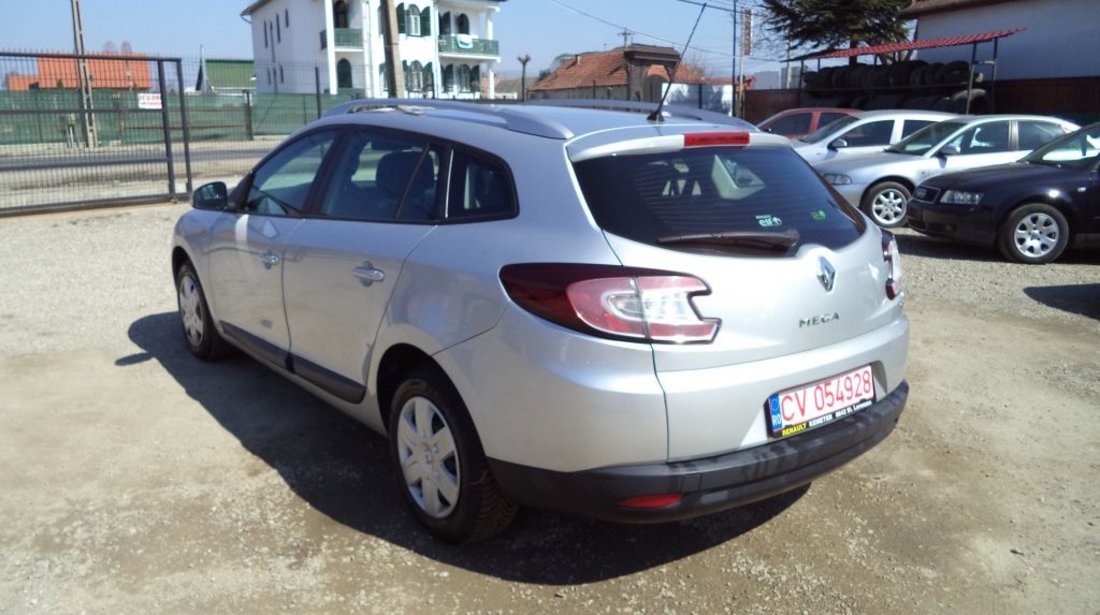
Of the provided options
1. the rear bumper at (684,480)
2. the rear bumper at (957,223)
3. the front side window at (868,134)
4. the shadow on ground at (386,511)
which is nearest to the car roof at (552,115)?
the rear bumper at (684,480)

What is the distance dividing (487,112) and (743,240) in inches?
51.8

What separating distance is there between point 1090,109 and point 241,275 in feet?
69.2

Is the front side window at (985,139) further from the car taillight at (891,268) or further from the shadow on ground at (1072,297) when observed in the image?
the car taillight at (891,268)

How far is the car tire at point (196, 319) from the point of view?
550 cm

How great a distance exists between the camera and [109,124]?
14117 millimetres

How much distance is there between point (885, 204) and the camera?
11.4 m

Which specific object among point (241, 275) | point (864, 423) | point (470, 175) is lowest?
point (864, 423)

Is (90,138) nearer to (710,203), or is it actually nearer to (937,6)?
(710,203)

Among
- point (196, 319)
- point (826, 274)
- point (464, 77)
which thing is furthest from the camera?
point (464, 77)

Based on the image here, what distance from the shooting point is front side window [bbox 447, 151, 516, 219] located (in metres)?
3.24

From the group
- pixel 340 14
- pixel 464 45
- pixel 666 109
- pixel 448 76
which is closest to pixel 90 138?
pixel 666 109

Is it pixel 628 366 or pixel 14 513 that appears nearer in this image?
pixel 628 366

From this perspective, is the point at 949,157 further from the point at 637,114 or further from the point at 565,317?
the point at 565,317

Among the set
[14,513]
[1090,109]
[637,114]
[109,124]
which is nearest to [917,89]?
[1090,109]
